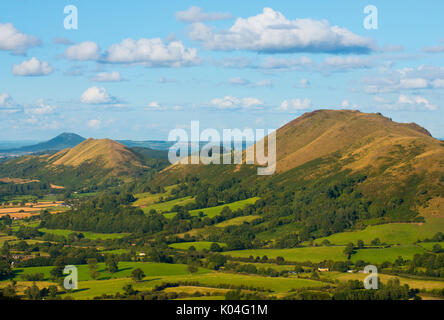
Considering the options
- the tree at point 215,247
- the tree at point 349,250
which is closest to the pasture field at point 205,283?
the tree at point 349,250

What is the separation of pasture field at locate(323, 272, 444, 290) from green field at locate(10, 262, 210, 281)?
98.1 ft

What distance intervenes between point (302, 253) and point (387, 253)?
21035mm

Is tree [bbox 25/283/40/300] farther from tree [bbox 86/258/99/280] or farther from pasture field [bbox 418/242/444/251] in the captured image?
pasture field [bbox 418/242/444/251]

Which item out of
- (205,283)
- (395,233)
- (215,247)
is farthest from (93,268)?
(395,233)

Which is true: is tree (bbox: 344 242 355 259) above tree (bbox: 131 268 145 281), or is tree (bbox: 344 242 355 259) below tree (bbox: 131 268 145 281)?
above

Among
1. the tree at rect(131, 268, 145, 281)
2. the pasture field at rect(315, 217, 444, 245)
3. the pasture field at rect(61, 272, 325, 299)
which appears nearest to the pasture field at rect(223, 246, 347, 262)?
the pasture field at rect(315, 217, 444, 245)

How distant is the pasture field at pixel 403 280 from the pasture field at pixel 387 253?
13167 mm

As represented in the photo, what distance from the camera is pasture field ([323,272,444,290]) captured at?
119375 millimetres

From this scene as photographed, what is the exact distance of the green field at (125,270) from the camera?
134 metres

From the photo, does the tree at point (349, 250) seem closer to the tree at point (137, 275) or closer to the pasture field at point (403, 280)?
the pasture field at point (403, 280)

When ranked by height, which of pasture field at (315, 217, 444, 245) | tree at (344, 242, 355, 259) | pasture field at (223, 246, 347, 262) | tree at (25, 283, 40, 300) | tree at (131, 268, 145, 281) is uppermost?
pasture field at (315, 217, 444, 245)

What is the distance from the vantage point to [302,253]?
15388 cm
